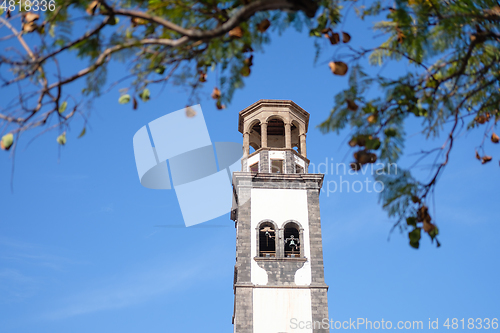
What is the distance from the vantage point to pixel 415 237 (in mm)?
5547

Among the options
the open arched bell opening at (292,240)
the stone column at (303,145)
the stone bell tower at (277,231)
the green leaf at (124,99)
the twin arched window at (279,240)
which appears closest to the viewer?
the green leaf at (124,99)

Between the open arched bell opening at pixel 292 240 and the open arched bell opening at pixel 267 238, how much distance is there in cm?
54

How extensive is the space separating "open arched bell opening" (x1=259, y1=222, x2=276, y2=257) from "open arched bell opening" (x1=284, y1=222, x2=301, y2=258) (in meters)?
0.54

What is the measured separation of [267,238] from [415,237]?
18.5 m

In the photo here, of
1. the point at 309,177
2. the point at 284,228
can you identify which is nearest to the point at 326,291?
the point at 284,228

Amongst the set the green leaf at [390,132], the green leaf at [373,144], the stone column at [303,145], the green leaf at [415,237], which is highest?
the stone column at [303,145]

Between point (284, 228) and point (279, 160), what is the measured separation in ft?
10.7

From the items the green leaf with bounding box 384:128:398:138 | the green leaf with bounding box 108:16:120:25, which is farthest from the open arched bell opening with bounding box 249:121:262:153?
the green leaf with bounding box 108:16:120:25

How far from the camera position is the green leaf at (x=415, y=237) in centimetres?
549

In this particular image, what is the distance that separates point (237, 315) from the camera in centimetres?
2147

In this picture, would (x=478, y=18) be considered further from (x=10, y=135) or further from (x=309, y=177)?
(x=309, y=177)

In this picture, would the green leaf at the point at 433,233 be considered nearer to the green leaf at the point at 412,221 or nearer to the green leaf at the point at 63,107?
the green leaf at the point at 412,221

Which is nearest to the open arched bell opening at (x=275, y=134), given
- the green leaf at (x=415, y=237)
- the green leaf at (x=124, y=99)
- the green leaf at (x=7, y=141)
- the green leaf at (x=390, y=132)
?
the green leaf at (x=390, y=132)

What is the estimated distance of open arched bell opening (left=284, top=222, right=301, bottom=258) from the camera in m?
23.5
